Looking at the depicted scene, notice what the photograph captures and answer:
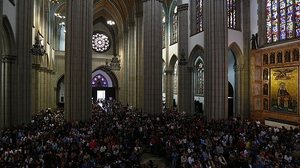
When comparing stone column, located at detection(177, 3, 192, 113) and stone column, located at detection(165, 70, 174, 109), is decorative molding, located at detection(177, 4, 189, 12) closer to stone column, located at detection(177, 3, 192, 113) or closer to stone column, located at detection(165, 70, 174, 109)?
stone column, located at detection(177, 3, 192, 113)

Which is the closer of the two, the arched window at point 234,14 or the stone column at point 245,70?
the stone column at point 245,70

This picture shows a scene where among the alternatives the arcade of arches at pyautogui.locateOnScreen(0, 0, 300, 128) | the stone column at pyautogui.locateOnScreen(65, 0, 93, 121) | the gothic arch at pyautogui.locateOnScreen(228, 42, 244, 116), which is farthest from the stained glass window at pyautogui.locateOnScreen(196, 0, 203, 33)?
the stone column at pyautogui.locateOnScreen(65, 0, 93, 121)

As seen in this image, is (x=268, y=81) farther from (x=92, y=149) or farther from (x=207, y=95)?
(x=92, y=149)

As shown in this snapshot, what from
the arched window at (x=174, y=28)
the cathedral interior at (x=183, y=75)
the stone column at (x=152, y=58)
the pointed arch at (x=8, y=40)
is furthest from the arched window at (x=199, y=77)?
the pointed arch at (x=8, y=40)

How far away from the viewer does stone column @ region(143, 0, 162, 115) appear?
74.0 feet

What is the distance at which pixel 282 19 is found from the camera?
67.7 ft

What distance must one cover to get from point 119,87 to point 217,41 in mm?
30358

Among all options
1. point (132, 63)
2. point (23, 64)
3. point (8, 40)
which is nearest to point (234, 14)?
point (132, 63)

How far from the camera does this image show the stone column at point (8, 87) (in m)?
15.2

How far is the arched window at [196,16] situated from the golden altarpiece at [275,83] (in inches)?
236

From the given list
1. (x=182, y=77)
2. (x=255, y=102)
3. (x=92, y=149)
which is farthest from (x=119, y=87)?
(x=92, y=149)

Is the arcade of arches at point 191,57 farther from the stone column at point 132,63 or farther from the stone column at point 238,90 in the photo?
the stone column at point 132,63

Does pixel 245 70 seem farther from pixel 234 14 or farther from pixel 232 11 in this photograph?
pixel 232 11

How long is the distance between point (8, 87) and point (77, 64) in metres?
4.46
